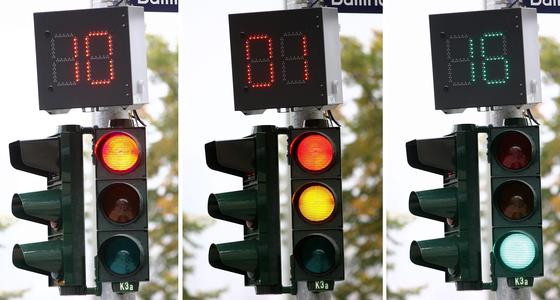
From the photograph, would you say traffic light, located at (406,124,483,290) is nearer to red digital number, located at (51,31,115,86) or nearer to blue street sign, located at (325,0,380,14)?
red digital number, located at (51,31,115,86)

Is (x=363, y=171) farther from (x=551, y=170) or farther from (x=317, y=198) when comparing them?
(x=317, y=198)

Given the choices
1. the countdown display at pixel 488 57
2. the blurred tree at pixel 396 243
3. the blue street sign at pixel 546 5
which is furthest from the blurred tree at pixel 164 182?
the countdown display at pixel 488 57

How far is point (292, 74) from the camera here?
9219 millimetres

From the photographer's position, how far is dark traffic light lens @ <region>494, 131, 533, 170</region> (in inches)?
348

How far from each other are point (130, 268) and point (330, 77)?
204cm

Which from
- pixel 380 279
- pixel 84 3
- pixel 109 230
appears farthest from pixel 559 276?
pixel 109 230

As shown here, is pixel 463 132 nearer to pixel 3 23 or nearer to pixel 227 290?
pixel 227 290

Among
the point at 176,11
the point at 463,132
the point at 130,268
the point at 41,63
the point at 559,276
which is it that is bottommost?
the point at 559,276

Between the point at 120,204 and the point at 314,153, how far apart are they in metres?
1.47

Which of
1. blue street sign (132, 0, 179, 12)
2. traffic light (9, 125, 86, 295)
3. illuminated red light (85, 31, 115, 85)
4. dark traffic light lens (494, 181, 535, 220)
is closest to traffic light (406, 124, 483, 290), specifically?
dark traffic light lens (494, 181, 535, 220)

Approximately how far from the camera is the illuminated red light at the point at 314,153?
9172 mm

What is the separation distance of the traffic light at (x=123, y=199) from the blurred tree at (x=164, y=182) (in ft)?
18.4

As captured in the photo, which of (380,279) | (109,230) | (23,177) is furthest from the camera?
(380,279)

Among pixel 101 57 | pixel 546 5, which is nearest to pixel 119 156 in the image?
pixel 101 57
